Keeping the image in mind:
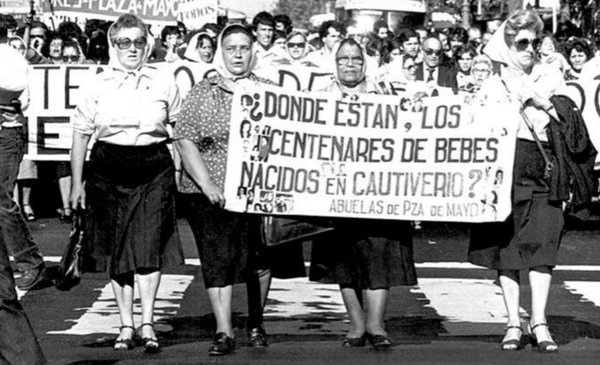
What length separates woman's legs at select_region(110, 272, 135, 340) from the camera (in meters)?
9.76

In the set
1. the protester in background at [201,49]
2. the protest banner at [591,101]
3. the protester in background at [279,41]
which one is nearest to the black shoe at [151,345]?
the protester in background at [201,49]

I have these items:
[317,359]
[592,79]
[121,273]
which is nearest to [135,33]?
[121,273]

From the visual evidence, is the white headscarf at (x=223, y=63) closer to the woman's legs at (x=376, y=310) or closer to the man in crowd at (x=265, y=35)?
the woman's legs at (x=376, y=310)

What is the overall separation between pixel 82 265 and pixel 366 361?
1759mm

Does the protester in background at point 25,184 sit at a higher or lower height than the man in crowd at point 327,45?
lower

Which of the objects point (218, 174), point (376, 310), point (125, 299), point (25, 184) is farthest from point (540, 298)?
point (25, 184)

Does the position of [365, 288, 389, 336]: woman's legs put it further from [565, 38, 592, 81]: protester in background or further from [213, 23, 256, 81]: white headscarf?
[565, 38, 592, 81]: protester in background

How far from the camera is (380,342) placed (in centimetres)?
966

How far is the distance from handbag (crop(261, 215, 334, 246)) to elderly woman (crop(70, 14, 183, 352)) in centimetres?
58

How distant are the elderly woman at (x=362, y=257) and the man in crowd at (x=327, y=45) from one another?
6.79 metres

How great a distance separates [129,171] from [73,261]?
1.99ft

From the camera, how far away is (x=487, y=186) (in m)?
9.72

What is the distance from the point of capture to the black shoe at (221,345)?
31.2ft

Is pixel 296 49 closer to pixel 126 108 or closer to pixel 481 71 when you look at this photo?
pixel 481 71
